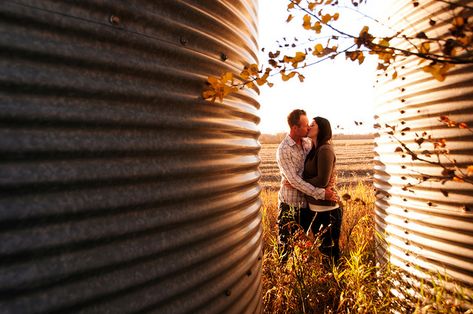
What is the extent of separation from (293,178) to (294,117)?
0.77 meters

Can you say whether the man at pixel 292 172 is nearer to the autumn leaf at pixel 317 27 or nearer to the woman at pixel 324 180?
the woman at pixel 324 180

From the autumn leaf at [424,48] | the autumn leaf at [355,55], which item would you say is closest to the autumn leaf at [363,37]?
the autumn leaf at [355,55]

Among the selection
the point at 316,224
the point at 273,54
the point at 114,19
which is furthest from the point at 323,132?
the point at 114,19

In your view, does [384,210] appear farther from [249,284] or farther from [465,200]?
[249,284]

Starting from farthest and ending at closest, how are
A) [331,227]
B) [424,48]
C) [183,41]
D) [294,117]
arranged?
[294,117]
[331,227]
[183,41]
[424,48]

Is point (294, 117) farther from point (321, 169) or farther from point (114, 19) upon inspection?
point (114, 19)

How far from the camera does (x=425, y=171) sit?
2738 mm

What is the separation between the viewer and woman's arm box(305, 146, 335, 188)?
420cm

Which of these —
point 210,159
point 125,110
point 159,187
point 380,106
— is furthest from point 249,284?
point 380,106

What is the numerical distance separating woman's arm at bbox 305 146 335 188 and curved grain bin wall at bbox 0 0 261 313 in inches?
106

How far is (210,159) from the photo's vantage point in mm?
1579

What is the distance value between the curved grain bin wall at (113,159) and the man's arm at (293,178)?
105 inches

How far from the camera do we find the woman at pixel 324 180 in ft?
13.9

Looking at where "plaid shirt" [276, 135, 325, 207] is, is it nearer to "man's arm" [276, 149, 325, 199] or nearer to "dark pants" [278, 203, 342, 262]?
"man's arm" [276, 149, 325, 199]
